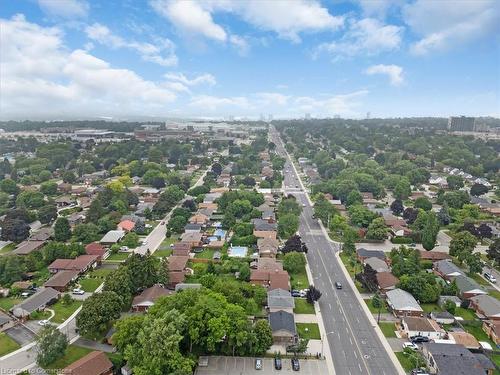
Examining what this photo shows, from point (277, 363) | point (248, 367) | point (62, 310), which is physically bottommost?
point (62, 310)

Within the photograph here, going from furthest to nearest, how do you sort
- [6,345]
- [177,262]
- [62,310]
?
1. [177,262]
2. [62,310]
3. [6,345]

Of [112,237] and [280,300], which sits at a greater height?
[280,300]

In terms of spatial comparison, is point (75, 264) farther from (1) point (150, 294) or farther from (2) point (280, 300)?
(2) point (280, 300)

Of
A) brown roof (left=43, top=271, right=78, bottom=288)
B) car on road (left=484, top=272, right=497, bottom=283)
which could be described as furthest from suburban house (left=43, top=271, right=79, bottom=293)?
car on road (left=484, top=272, right=497, bottom=283)

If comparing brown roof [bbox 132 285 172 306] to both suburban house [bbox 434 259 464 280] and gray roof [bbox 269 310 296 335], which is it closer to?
gray roof [bbox 269 310 296 335]

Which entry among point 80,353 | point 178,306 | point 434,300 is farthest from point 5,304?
point 434,300

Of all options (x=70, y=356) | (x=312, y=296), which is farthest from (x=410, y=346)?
(x=70, y=356)

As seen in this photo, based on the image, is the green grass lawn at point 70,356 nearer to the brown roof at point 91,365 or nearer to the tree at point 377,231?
the brown roof at point 91,365

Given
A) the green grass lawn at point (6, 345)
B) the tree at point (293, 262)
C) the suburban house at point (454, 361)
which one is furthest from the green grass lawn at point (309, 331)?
the green grass lawn at point (6, 345)
